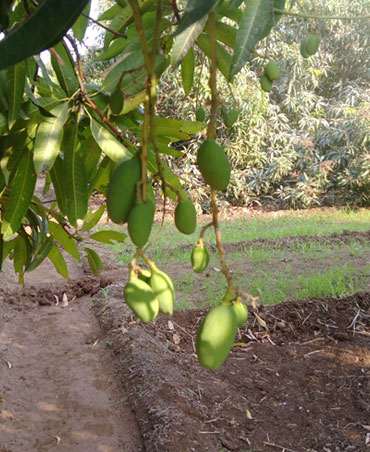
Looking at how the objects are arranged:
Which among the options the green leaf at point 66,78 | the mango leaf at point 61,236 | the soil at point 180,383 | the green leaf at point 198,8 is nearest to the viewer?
the green leaf at point 198,8

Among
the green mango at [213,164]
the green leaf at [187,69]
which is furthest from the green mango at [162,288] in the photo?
the green leaf at [187,69]

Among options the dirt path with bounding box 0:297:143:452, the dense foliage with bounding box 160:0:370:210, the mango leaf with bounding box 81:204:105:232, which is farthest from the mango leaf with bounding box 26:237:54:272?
the dense foliage with bounding box 160:0:370:210

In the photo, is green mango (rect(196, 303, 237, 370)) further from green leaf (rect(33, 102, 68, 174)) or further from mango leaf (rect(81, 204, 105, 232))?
mango leaf (rect(81, 204, 105, 232))

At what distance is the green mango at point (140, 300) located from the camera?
Answer: 0.48m

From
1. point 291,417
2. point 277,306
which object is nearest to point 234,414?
point 291,417

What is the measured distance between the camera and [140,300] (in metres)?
0.48

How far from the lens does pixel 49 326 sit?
3.66m

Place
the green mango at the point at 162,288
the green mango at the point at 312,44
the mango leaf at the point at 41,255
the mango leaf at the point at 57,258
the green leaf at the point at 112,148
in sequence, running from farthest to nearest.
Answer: the mango leaf at the point at 57,258, the mango leaf at the point at 41,255, the green mango at the point at 312,44, the green leaf at the point at 112,148, the green mango at the point at 162,288

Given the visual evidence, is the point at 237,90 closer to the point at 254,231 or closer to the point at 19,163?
the point at 254,231

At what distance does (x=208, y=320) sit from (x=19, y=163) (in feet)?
2.18

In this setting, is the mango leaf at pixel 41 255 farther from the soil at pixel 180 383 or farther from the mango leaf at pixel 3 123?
the soil at pixel 180 383

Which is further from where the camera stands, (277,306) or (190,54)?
(277,306)

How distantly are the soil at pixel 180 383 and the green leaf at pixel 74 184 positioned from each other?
152cm

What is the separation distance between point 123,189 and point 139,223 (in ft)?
0.13
